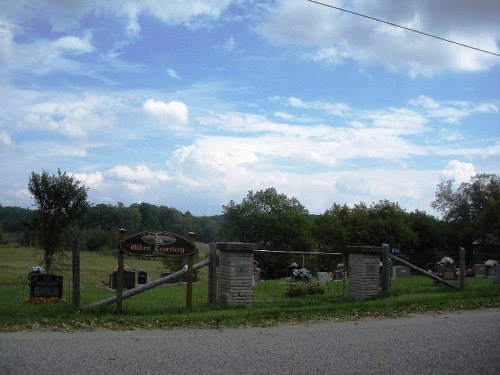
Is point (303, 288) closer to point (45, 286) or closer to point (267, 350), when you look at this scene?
point (45, 286)

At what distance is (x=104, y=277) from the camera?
28.2 m

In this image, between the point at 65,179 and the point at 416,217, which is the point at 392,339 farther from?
the point at 416,217

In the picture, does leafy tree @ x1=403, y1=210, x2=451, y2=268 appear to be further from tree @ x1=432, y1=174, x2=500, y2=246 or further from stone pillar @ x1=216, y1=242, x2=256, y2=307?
stone pillar @ x1=216, y1=242, x2=256, y2=307

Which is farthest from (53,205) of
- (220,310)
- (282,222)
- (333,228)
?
(282,222)

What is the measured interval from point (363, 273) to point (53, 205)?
42.4 feet

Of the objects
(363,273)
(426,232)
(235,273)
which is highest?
(426,232)

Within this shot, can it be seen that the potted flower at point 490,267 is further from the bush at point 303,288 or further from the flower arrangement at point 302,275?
the bush at point 303,288

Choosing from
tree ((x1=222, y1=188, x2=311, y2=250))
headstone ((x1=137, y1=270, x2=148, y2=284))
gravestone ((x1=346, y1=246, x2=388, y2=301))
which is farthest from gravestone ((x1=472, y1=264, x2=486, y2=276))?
tree ((x1=222, y1=188, x2=311, y2=250))

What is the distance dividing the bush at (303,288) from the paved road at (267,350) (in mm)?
5826

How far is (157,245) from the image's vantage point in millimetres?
13688

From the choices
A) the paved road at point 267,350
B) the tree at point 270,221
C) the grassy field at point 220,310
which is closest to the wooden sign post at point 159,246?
the grassy field at point 220,310

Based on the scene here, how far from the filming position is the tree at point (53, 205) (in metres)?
22.8

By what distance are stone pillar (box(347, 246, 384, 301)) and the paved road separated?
15.0 ft

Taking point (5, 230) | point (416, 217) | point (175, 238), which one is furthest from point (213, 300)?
point (416, 217)
